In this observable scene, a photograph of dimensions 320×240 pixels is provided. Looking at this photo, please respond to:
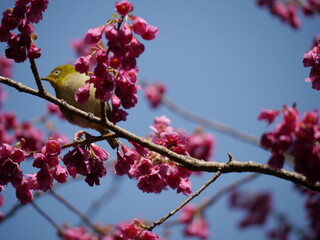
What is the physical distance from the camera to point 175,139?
221 centimetres

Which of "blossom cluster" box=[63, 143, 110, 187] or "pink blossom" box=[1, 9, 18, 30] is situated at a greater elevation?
"pink blossom" box=[1, 9, 18, 30]

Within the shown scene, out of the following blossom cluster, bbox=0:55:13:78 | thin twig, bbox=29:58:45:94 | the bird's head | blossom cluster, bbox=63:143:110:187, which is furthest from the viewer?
blossom cluster, bbox=0:55:13:78

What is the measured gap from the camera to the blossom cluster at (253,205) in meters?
7.70

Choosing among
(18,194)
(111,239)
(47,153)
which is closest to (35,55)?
(47,153)

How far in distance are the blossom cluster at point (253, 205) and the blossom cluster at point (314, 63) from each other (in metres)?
6.13

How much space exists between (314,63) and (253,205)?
21.3 feet

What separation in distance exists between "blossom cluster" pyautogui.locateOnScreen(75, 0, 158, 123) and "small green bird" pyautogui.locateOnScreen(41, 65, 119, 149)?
4.12 feet

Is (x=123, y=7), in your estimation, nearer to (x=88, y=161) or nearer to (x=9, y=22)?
(x=9, y=22)

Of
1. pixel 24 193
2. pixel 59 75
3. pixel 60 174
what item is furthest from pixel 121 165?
pixel 59 75

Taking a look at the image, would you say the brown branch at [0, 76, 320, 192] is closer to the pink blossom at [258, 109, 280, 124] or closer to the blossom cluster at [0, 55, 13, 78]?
the pink blossom at [258, 109, 280, 124]

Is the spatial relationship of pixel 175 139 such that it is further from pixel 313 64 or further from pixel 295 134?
pixel 313 64

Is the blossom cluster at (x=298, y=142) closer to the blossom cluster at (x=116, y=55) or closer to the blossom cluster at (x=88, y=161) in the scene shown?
the blossom cluster at (x=116, y=55)

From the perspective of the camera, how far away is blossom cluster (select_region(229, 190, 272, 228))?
770 centimetres

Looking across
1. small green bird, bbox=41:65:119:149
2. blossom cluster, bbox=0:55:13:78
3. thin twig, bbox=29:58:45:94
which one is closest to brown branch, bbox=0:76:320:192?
thin twig, bbox=29:58:45:94
